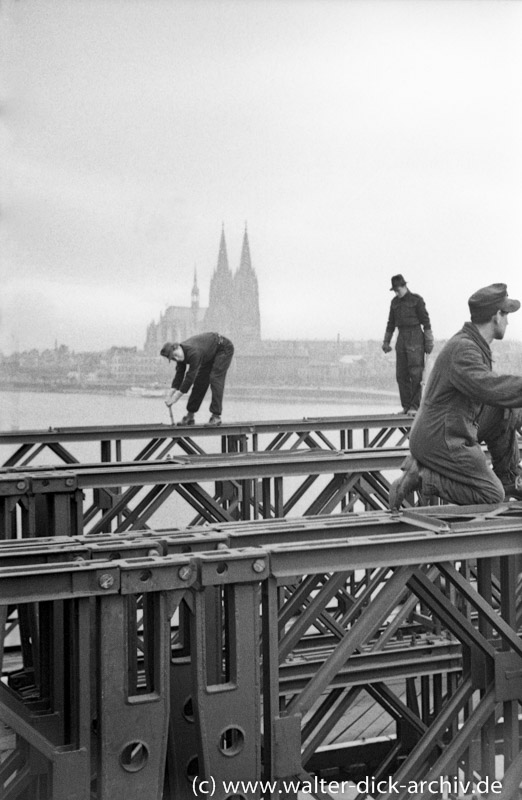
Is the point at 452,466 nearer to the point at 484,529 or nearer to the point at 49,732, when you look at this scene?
the point at 484,529

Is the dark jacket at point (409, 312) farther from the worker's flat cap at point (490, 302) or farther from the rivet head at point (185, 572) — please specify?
the rivet head at point (185, 572)

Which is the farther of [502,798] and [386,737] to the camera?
[386,737]

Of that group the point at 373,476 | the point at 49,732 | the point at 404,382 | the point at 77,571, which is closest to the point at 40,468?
the point at 373,476

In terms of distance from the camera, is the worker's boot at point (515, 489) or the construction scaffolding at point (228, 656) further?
the worker's boot at point (515, 489)

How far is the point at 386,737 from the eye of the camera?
23.8 feet

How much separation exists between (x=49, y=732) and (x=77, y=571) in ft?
2.91

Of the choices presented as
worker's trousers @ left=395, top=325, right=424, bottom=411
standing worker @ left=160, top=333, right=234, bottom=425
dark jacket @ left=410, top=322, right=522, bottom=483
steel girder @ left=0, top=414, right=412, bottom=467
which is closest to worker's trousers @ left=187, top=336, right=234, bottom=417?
standing worker @ left=160, top=333, right=234, bottom=425

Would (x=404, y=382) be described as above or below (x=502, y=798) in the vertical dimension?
above

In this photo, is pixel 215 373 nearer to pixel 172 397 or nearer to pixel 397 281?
pixel 172 397

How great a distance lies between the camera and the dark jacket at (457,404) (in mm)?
5383

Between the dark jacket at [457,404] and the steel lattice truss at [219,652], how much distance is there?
59 cm

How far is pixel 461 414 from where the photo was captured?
5.55 meters

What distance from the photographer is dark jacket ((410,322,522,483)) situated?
538 cm

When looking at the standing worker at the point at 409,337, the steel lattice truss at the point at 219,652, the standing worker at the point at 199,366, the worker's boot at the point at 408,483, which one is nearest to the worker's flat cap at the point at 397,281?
the standing worker at the point at 409,337
